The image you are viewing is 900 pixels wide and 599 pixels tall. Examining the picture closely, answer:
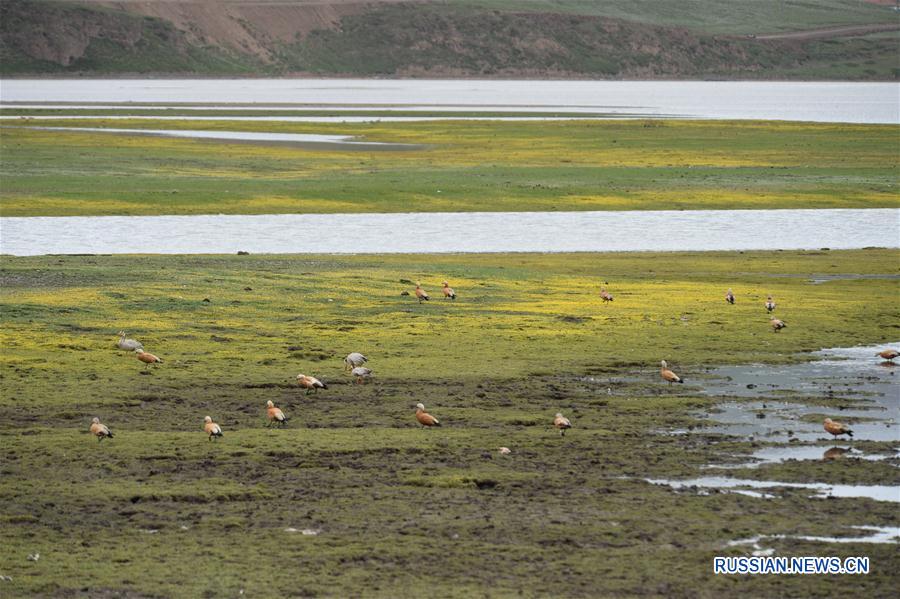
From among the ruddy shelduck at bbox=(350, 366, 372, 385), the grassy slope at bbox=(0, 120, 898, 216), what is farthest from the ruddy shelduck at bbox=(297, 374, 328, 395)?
the grassy slope at bbox=(0, 120, 898, 216)

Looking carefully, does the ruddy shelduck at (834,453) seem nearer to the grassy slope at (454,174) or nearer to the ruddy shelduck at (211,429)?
the ruddy shelduck at (211,429)

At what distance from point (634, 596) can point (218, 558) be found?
11.0 ft

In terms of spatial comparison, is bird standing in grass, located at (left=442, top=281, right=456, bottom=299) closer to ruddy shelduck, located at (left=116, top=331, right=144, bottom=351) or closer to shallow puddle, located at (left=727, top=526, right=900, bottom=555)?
ruddy shelduck, located at (left=116, top=331, right=144, bottom=351)

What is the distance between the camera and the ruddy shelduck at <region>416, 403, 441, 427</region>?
55.7ft

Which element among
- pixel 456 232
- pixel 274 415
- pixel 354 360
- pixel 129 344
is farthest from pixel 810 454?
pixel 456 232

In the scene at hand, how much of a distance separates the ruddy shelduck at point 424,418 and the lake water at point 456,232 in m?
18.8

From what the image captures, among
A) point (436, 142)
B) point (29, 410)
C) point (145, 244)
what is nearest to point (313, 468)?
point (29, 410)

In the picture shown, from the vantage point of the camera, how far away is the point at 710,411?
1817cm

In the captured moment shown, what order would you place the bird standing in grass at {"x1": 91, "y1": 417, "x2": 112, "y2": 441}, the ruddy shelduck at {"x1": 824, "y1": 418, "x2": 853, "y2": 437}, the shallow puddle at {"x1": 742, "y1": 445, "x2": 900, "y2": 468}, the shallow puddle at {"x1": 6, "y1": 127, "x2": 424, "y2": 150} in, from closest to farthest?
1. the shallow puddle at {"x1": 742, "y1": 445, "x2": 900, "y2": 468}
2. the bird standing in grass at {"x1": 91, "y1": 417, "x2": 112, "y2": 441}
3. the ruddy shelduck at {"x1": 824, "y1": 418, "x2": 853, "y2": 437}
4. the shallow puddle at {"x1": 6, "y1": 127, "x2": 424, "y2": 150}

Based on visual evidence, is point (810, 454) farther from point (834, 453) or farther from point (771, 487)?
point (771, 487)

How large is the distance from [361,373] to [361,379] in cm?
24

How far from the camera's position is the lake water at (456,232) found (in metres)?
36.7

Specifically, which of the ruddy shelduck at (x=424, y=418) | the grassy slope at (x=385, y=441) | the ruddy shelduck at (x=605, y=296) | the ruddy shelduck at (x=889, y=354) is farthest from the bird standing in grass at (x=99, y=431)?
the ruddy shelduck at (x=605, y=296)

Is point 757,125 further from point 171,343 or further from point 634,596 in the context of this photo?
point 634,596
